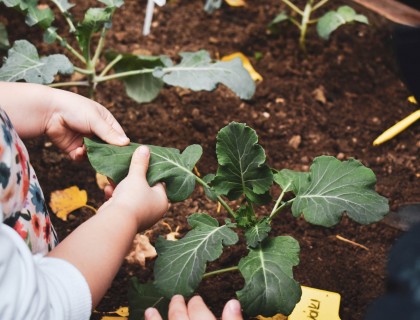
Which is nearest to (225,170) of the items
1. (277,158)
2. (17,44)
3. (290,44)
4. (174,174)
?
(174,174)

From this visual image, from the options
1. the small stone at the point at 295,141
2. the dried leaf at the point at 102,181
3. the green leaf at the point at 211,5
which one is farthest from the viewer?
the green leaf at the point at 211,5

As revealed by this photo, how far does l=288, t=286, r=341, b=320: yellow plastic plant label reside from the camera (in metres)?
1.39

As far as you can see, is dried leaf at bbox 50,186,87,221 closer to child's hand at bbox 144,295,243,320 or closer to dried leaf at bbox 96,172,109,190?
dried leaf at bbox 96,172,109,190

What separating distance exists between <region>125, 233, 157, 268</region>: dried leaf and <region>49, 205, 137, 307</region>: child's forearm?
475 millimetres

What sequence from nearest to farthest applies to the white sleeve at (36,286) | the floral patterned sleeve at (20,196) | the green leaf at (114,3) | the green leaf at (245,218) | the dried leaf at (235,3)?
1. the white sleeve at (36,286)
2. the floral patterned sleeve at (20,196)
3. the green leaf at (245,218)
4. the green leaf at (114,3)
5. the dried leaf at (235,3)

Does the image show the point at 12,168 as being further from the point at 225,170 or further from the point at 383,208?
the point at 383,208

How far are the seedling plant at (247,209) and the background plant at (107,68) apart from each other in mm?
359

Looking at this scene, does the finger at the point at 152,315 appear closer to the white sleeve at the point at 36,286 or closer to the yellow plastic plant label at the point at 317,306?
the white sleeve at the point at 36,286

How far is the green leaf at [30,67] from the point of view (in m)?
1.53

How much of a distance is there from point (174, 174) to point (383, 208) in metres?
0.45

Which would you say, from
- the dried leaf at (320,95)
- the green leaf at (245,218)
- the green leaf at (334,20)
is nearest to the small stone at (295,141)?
the dried leaf at (320,95)

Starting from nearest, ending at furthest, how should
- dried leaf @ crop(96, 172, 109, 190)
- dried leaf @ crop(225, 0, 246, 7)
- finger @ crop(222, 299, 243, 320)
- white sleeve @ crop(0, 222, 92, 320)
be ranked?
white sleeve @ crop(0, 222, 92, 320) → finger @ crop(222, 299, 243, 320) → dried leaf @ crop(96, 172, 109, 190) → dried leaf @ crop(225, 0, 246, 7)

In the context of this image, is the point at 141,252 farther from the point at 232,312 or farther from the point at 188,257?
the point at 232,312

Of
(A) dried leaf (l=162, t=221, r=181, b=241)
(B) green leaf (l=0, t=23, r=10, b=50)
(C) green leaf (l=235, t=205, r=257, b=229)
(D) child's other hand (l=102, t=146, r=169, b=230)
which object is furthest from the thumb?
(B) green leaf (l=0, t=23, r=10, b=50)
